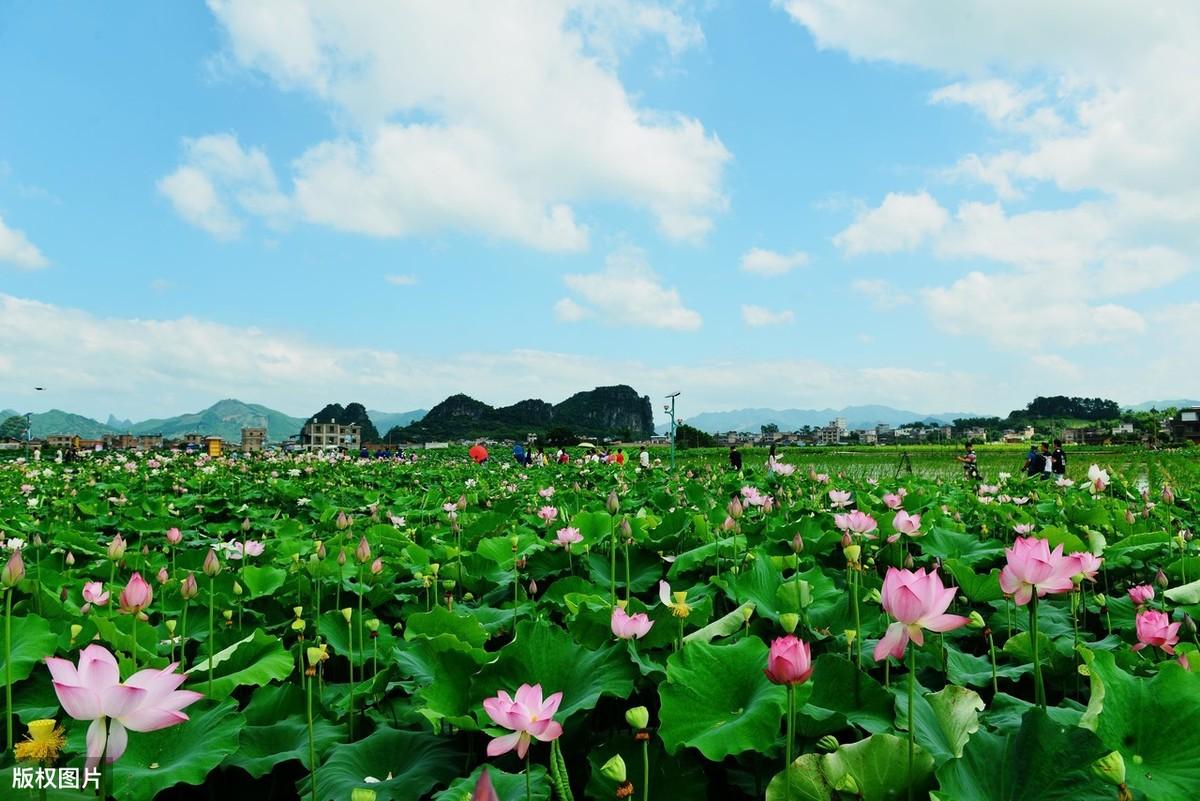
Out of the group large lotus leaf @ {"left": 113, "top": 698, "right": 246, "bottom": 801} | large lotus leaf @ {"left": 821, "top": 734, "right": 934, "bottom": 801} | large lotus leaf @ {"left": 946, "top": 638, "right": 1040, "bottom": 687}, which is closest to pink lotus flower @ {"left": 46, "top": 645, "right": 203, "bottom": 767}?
large lotus leaf @ {"left": 113, "top": 698, "right": 246, "bottom": 801}

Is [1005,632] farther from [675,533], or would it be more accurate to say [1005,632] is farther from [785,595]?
[675,533]

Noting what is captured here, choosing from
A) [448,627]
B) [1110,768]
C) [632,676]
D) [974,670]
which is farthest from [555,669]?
[974,670]

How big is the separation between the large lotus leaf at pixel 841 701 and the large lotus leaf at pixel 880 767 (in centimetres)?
17

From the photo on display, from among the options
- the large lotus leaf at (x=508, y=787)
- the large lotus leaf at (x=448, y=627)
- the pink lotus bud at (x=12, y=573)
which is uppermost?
the pink lotus bud at (x=12, y=573)

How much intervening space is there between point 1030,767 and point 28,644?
2.41 metres

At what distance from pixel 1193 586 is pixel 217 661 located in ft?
10.6

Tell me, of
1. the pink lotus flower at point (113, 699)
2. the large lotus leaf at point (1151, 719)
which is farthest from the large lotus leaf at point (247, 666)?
the large lotus leaf at point (1151, 719)

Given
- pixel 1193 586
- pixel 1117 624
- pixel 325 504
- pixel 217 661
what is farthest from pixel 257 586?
pixel 325 504

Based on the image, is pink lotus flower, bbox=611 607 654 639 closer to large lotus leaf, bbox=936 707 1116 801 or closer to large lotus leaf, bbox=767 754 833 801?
large lotus leaf, bbox=767 754 833 801

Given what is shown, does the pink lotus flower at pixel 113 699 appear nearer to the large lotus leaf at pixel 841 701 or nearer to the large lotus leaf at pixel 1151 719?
the large lotus leaf at pixel 841 701

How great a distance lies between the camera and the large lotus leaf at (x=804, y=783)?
112 centimetres

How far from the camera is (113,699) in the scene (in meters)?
0.95

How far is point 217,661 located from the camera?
6.59ft

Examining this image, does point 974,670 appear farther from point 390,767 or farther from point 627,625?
point 390,767
